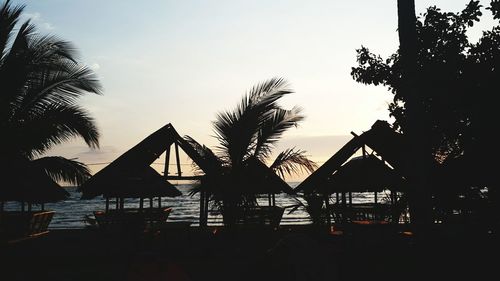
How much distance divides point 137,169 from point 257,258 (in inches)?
180

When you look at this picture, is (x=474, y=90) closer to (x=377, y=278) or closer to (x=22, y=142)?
(x=377, y=278)

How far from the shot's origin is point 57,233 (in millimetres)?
15703

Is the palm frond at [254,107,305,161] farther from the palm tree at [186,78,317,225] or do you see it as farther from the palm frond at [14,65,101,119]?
the palm frond at [14,65,101,119]

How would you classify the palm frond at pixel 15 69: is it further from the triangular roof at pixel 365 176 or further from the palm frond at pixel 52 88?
the triangular roof at pixel 365 176

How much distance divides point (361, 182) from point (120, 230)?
6.95 m

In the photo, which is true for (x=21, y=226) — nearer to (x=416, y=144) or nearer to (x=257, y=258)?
(x=257, y=258)

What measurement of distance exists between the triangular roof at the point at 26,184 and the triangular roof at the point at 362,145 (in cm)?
731

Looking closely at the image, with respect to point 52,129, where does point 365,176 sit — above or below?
below

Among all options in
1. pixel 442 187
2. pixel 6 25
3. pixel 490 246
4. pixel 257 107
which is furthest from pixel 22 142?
pixel 490 246

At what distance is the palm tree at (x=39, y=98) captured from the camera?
9336 millimetres

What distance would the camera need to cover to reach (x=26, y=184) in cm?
1098

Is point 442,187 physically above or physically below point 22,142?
below

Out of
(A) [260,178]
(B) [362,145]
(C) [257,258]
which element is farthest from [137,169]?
(B) [362,145]

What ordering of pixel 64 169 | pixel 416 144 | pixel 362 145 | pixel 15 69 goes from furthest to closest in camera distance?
pixel 362 145 < pixel 64 169 < pixel 15 69 < pixel 416 144
